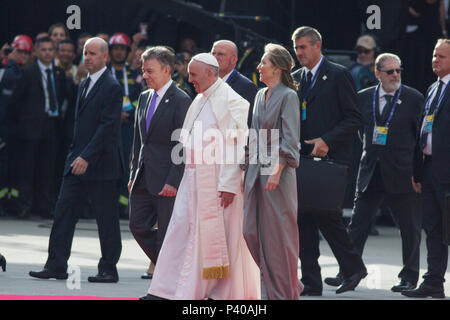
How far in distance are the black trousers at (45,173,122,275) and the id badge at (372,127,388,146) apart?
258cm

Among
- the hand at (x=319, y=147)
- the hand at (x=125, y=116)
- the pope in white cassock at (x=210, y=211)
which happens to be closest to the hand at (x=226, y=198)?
the pope in white cassock at (x=210, y=211)

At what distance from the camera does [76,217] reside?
932cm

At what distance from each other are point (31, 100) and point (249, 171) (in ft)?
24.4

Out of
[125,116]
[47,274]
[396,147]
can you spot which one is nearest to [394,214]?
[396,147]

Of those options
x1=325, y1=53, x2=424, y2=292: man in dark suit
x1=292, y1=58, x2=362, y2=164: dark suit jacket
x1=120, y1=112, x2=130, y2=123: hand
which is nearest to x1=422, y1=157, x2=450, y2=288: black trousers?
x1=325, y1=53, x2=424, y2=292: man in dark suit

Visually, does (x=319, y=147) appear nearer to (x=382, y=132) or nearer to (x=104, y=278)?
(x=382, y=132)

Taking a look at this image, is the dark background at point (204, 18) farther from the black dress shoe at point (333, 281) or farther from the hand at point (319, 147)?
Result: the hand at point (319, 147)

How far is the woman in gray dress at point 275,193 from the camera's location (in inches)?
293

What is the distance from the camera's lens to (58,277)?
914 centimetres

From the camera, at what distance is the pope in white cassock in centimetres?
759

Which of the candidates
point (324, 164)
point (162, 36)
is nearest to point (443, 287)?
point (324, 164)

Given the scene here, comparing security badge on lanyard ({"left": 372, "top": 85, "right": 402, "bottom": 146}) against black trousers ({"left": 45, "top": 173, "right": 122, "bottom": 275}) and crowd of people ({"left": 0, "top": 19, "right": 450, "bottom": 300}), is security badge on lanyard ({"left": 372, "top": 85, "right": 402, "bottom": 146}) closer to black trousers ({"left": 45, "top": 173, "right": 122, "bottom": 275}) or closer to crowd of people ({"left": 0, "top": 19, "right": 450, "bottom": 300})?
crowd of people ({"left": 0, "top": 19, "right": 450, "bottom": 300})

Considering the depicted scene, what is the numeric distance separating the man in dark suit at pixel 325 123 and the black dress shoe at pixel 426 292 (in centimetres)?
45
